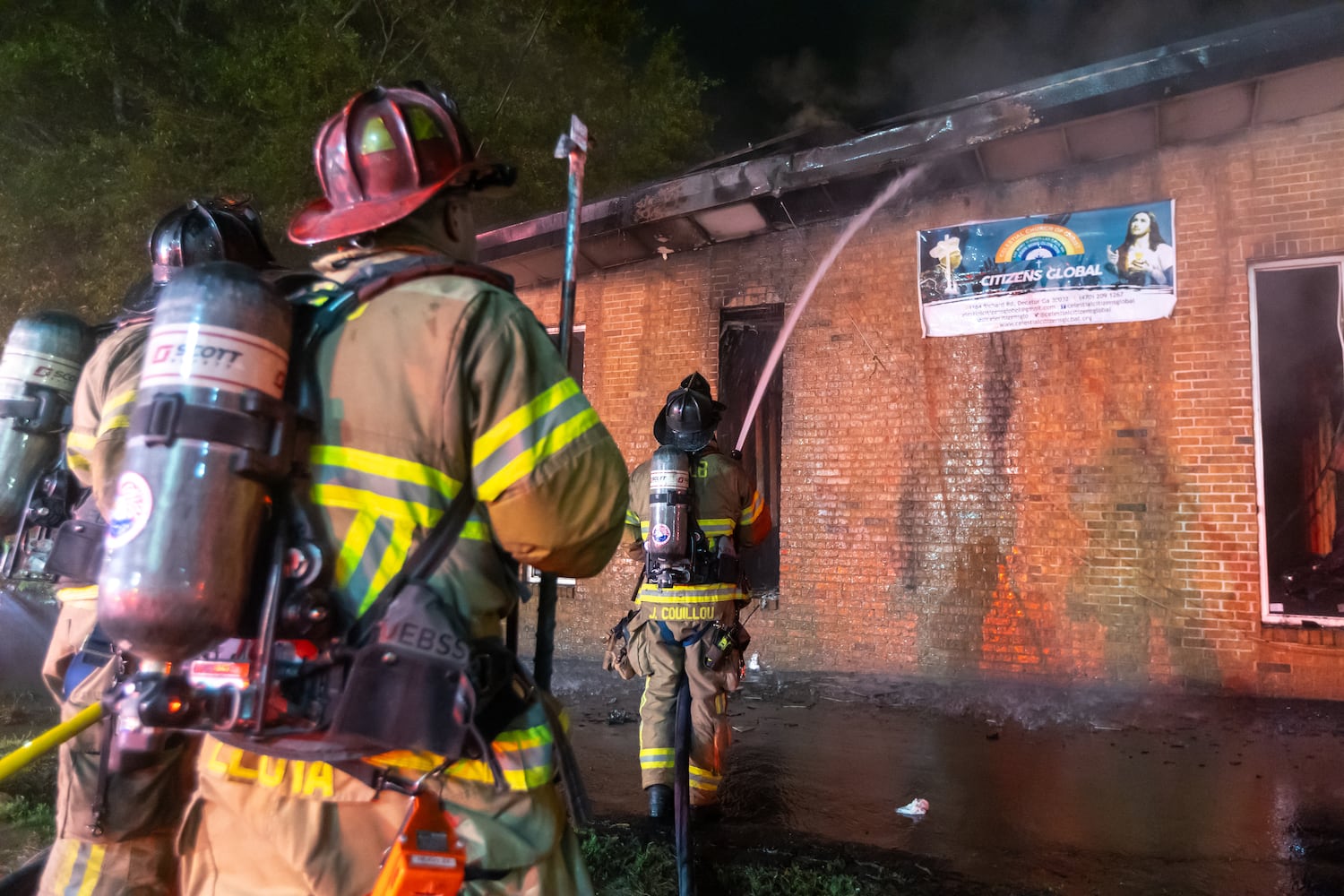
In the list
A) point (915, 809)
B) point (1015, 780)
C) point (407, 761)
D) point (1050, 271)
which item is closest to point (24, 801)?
point (407, 761)

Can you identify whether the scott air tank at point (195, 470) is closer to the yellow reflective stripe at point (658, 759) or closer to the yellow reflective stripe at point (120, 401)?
the yellow reflective stripe at point (120, 401)

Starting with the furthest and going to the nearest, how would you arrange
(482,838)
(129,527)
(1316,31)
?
(1316,31), (482,838), (129,527)

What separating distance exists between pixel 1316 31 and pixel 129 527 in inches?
268

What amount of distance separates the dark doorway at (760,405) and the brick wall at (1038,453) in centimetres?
34

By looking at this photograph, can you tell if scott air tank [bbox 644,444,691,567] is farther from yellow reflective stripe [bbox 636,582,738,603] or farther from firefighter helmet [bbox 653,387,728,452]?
firefighter helmet [bbox 653,387,728,452]

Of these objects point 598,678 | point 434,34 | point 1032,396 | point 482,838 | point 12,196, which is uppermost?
point 434,34

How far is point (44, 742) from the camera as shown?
1431 millimetres

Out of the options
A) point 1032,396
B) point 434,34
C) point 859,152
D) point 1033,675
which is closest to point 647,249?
point 859,152

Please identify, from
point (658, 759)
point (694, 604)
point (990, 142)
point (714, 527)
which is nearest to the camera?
point (658, 759)

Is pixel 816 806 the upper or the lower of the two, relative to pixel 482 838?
lower

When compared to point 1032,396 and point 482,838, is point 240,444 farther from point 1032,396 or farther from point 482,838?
point 1032,396

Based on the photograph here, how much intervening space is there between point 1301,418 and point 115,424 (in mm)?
8055

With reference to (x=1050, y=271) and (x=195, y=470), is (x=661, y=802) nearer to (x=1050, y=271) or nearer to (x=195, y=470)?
(x=195, y=470)

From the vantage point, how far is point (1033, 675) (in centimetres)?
657
